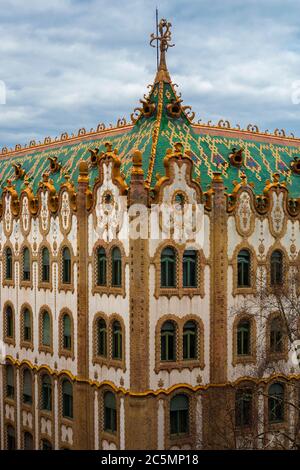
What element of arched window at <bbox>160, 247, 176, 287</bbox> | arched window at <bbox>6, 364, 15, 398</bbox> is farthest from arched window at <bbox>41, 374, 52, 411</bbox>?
arched window at <bbox>160, 247, 176, 287</bbox>

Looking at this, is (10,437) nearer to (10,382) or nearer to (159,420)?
(10,382)

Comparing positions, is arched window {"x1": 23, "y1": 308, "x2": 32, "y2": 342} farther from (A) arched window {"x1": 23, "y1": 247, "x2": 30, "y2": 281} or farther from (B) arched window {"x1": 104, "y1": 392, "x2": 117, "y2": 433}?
(B) arched window {"x1": 104, "y1": 392, "x2": 117, "y2": 433}

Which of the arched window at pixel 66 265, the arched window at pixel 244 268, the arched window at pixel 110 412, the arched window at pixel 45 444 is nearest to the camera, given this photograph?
the arched window at pixel 110 412

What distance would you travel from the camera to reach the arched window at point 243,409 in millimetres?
34500

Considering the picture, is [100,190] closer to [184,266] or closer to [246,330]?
[184,266]

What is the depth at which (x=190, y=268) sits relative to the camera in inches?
1312

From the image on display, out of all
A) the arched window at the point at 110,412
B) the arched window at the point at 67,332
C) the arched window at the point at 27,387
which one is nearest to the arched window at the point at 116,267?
the arched window at the point at 67,332

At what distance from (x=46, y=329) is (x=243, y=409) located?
12714 mm

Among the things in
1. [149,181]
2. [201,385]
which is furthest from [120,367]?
[149,181]

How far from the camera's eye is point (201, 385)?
33.5m

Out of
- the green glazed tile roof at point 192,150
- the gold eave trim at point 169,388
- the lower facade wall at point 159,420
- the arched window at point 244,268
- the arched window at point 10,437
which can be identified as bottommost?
the arched window at point 10,437

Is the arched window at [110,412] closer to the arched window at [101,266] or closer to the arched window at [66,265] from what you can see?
the arched window at [101,266]

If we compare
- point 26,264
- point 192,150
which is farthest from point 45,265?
point 192,150

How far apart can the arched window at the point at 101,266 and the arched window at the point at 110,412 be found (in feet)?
19.5
